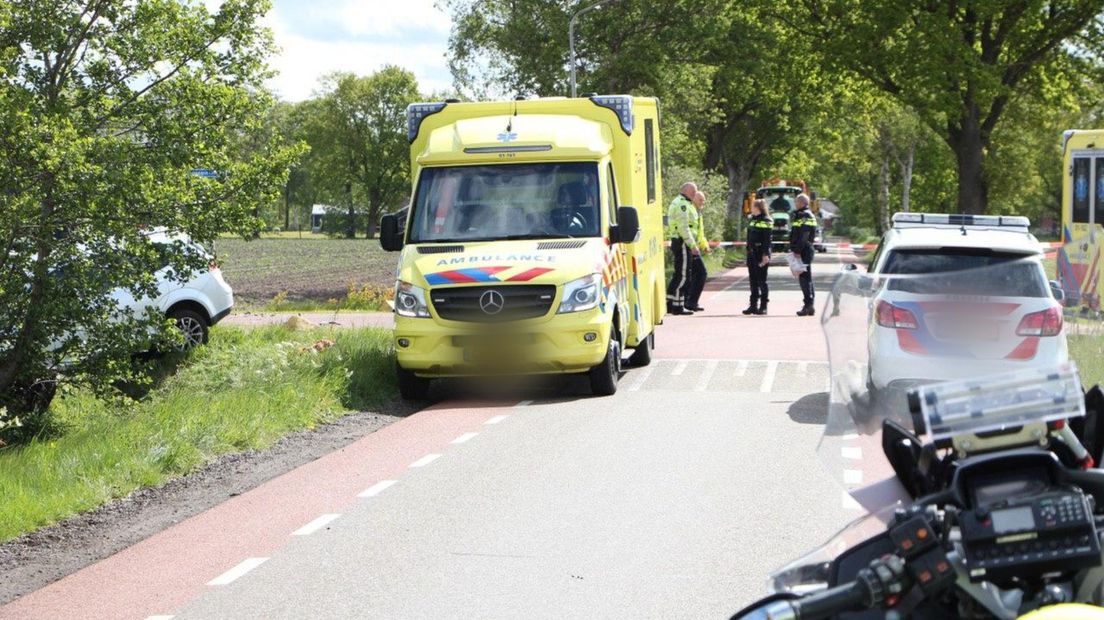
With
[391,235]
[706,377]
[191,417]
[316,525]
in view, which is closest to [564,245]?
[391,235]

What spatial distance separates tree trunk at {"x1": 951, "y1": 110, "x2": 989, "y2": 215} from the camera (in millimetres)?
38531

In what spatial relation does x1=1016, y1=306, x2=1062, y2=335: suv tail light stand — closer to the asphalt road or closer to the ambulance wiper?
the asphalt road

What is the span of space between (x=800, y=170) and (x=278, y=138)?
233 feet

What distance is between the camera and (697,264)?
24875 millimetres

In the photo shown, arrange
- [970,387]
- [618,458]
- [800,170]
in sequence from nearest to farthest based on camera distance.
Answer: [970,387]
[618,458]
[800,170]

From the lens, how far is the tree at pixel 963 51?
119ft

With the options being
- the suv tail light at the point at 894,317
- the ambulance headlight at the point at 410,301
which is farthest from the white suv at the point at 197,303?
the suv tail light at the point at 894,317

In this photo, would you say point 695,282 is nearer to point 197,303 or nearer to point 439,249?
point 197,303

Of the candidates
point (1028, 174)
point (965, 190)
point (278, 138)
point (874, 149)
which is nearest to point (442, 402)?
point (278, 138)

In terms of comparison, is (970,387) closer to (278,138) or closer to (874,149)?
(278,138)

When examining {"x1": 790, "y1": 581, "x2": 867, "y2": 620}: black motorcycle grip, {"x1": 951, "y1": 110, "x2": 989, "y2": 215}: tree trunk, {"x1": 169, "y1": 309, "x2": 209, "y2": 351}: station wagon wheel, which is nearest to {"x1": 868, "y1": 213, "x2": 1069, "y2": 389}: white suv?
{"x1": 790, "y1": 581, "x2": 867, "y2": 620}: black motorcycle grip

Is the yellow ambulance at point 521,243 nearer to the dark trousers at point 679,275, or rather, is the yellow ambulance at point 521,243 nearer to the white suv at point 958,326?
the dark trousers at point 679,275

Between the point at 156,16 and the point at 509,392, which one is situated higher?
the point at 156,16

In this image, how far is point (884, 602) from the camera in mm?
3338
